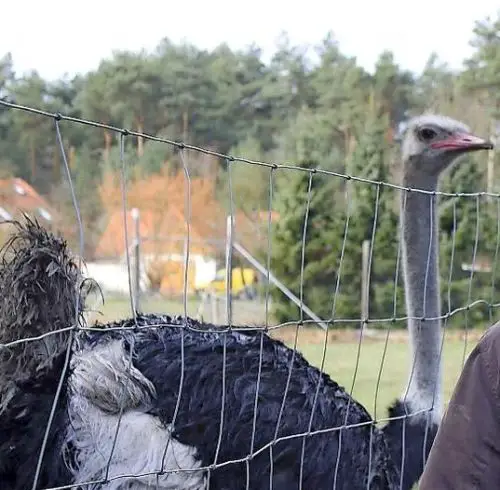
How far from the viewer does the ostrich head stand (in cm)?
296

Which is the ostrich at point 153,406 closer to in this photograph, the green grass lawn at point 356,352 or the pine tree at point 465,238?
the green grass lawn at point 356,352

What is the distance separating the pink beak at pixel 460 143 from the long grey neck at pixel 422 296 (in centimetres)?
29

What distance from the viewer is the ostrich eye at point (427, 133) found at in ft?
9.88

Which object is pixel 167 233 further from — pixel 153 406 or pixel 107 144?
pixel 153 406

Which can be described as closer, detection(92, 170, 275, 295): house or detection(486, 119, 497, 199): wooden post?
detection(92, 170, 275, 295): house

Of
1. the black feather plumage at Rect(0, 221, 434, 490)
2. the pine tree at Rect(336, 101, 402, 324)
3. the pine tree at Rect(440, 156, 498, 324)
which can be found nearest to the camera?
the black feather plumage at Rect(0, 221, 434, 490)

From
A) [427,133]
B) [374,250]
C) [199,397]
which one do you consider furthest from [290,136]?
[199,397]

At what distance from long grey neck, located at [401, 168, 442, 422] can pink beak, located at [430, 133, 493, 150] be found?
0.29 meters

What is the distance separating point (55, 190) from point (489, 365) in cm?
1825

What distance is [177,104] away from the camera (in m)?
24.4

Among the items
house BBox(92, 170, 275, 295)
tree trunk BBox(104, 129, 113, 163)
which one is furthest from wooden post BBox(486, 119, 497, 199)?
tree trunk BBox(104, 129, 113, 163)

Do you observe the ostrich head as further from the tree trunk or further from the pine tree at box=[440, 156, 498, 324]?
the tree trunk

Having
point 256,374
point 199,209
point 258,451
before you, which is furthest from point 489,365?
point 199,209

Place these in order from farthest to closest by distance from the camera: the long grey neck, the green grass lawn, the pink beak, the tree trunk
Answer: the tree trunk < the green grass lawn < the pink beak < the long grey neck
